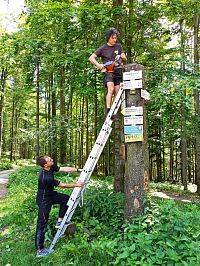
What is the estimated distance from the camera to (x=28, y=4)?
10.1 m

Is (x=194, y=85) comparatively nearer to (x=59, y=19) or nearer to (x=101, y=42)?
(x=101, y=42)

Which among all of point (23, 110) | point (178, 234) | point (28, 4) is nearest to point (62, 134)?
point (28, 4)

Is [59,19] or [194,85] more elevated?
[59,19]

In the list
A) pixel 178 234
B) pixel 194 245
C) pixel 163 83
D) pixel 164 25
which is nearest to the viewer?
pixel 194 245

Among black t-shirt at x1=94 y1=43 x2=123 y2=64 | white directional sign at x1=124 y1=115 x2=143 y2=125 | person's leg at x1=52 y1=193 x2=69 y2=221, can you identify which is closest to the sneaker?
person's leg at x1=52 y1=193 x2=69 y2=221

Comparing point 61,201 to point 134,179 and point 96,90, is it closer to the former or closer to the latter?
point 134,179

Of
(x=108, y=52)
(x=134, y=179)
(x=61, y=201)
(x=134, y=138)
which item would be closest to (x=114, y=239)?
(x=134, y=179)

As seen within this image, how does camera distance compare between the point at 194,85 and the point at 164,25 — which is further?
the point at 164,25

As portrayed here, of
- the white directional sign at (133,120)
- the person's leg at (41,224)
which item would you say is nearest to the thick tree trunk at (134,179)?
the white directional sign at (133,120)

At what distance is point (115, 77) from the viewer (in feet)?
18.7

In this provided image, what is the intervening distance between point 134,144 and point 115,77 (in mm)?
1515

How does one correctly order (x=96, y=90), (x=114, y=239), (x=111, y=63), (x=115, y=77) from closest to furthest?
1. (x=114, y=239)
2. (x=111, y=63)
3. (x=115, y=77)
4. (x=96, y=90)

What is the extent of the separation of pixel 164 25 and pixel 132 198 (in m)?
8.43

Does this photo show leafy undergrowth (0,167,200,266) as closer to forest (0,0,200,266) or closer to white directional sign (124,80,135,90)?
forest (0,0,200,266)
